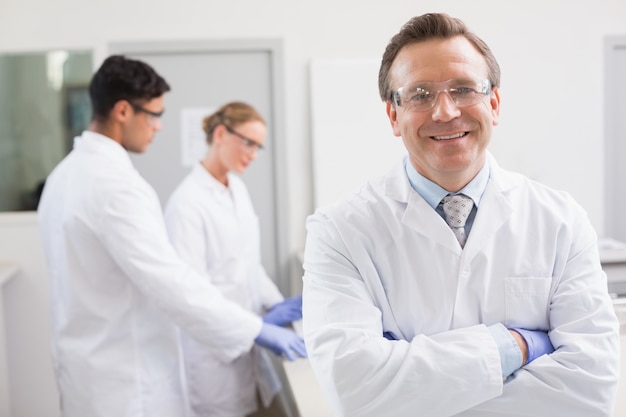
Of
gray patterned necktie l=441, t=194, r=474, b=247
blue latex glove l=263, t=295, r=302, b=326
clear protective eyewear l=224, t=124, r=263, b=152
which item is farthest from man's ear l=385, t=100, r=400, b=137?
clear protective eyewear l=224, t=124, r=263, b=152

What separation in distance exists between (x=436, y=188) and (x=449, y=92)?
14 centimetres

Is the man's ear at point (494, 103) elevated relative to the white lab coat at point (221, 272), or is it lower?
elevated

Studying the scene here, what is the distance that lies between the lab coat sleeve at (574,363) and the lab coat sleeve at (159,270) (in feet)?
2.62

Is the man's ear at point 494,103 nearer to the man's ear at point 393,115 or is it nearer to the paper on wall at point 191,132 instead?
the man's ear at point 393,115

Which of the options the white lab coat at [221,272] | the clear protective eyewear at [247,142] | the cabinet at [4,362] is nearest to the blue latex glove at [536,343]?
the white lab coat at [221,272]

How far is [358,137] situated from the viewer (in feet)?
8.29

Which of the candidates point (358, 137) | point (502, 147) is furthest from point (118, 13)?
point (502, 147)

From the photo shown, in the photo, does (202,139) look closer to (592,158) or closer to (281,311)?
(281,311)

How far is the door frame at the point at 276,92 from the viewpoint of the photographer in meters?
2.47

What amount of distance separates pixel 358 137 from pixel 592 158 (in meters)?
0.88

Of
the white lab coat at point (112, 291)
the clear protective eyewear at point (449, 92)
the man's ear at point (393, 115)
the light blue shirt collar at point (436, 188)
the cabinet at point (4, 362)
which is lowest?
the cabinet at point (4, 362)

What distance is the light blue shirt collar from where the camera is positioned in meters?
0.99

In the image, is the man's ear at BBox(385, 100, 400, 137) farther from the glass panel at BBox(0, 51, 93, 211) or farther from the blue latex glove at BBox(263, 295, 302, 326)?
the glass panel at BBox(0, 51, 93, 211)

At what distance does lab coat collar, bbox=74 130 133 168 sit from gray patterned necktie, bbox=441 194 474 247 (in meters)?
0.81
